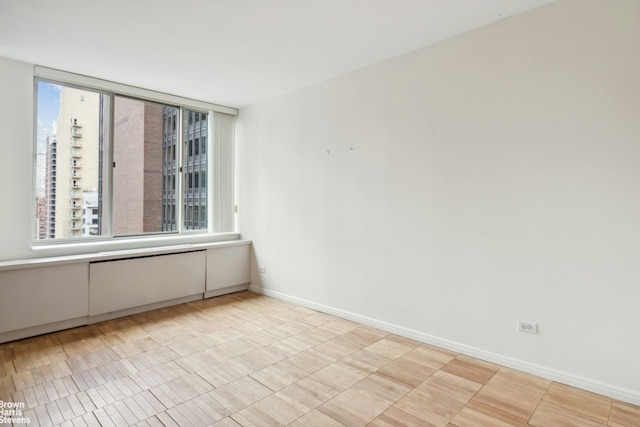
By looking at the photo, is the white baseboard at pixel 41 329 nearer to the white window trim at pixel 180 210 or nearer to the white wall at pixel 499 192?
the white window trim at pixel 180 210

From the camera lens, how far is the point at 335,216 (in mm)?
4090

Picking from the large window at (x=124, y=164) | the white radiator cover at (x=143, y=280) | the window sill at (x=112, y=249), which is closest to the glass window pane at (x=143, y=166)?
the large window at (x=124, y=164)

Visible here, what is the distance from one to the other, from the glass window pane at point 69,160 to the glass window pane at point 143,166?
0.63 ft

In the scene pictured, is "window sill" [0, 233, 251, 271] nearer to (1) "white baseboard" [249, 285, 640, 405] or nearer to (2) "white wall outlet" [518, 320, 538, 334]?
(1) "white baseboard" [249, 285, 640, 405]

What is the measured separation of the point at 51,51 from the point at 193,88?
4.79ft

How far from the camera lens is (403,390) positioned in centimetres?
249

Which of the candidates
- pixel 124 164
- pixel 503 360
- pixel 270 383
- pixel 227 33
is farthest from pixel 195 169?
pixel 503 360

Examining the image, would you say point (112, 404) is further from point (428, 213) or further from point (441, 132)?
point (441, 132)

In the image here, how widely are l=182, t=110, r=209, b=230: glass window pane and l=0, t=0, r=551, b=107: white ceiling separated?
1105 millimetres

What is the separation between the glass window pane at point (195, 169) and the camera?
505cm

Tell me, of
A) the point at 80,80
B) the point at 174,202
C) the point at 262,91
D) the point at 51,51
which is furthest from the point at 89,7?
the point at 174,202

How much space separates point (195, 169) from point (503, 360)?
14.8 feet

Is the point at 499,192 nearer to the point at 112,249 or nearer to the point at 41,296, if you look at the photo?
the point at 112,249

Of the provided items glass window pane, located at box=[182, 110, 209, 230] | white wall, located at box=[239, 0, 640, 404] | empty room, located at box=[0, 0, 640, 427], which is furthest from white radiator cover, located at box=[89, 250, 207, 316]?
white wall, located at box=[239, 0, 640, 404]
